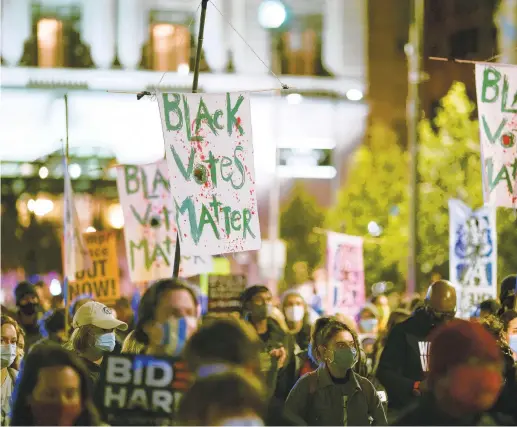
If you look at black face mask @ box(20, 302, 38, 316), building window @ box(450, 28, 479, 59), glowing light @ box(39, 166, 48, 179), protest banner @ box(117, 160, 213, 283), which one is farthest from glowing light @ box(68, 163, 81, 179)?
black face mask @ box(20, 302, 38, 316)

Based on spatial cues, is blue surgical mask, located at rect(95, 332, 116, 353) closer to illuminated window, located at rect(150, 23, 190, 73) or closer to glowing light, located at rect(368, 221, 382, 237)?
glowing light, located at rect(368, 221, 382, 237)

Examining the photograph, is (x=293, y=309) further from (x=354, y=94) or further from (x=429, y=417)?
(x=354, y=94)

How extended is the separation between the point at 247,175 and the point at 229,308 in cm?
514

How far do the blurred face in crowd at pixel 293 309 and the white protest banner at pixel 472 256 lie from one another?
302 centimetres

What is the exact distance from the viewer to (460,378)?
4547 millimetres

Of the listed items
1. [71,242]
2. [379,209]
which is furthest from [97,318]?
[379,209]

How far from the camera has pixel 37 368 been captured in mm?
4680

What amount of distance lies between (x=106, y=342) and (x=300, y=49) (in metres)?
33.8

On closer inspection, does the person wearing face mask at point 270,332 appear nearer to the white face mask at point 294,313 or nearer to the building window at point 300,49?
the white face mask at point 294,313

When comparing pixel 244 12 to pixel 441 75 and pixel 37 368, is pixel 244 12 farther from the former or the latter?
pixel 37 368

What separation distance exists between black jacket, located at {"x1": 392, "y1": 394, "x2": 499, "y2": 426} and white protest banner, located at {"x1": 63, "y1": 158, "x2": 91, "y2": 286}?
7476 mm

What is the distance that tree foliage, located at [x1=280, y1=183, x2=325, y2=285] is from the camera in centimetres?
3597

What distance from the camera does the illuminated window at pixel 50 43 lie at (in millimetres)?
38312

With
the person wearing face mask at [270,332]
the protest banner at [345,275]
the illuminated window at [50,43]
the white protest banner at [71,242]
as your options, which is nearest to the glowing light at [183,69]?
the illuminated window at [50,43]
